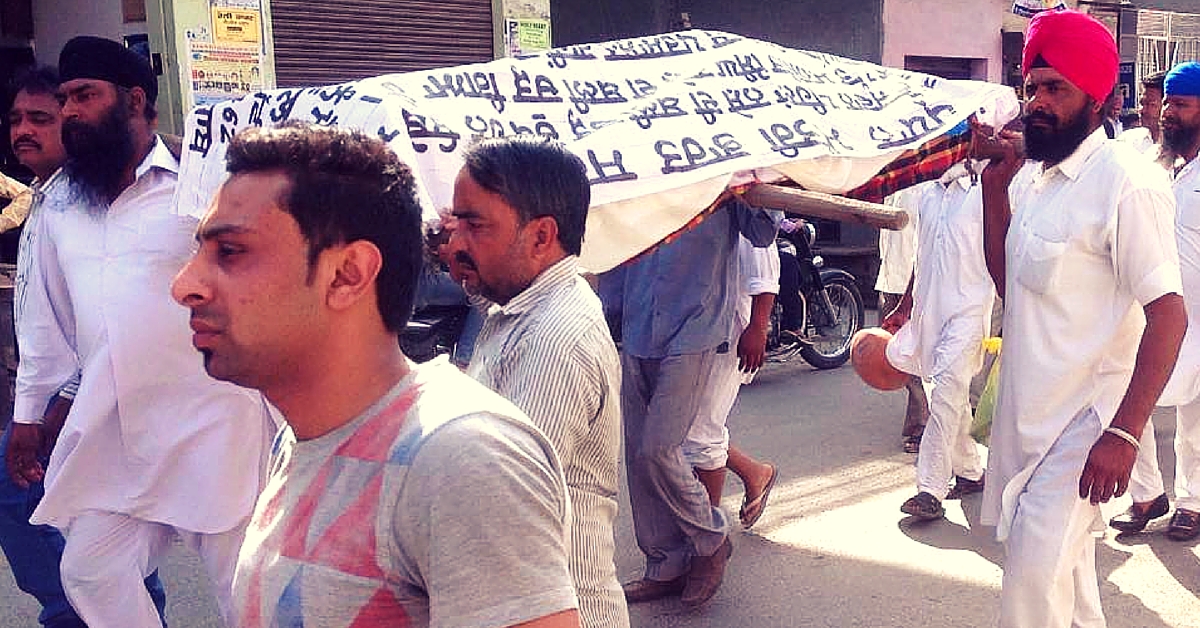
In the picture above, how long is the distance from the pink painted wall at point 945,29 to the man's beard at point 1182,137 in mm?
7094

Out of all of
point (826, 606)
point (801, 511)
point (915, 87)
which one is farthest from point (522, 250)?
point (801, 511)

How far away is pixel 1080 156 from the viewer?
3711 mm

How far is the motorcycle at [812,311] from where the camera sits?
32.1 ft

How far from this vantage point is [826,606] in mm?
5012

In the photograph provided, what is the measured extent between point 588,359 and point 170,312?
5.02ft

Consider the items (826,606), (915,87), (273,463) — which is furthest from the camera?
(826,606)

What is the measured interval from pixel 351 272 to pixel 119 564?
2.36m

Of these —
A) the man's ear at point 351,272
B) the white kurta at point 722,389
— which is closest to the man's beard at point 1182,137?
the white kurta at point 722,389

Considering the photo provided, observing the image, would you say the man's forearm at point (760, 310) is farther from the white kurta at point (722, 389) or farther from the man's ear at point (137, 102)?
the man's ear at point (137, 102)

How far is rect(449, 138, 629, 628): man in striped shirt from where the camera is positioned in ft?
8.97

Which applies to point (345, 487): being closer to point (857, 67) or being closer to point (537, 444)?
point (537, 444)

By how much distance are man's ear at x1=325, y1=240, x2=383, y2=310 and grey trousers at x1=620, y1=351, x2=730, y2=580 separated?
10.4ft

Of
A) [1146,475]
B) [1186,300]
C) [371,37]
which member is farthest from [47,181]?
[371,37]

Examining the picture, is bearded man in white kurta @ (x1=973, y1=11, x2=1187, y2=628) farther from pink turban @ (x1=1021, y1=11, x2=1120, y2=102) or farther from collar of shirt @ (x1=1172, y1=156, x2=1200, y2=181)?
collar of shirt @ (x1=1172, y1=156, x2=1200, y2=181)
